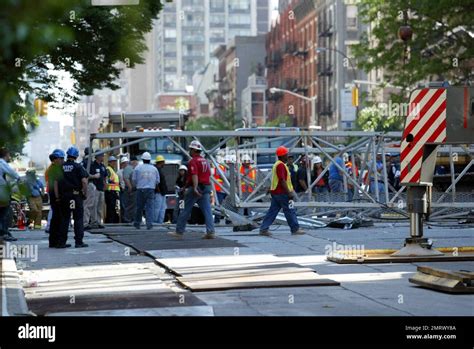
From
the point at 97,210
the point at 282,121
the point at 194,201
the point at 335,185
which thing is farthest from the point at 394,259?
the point at 282,121

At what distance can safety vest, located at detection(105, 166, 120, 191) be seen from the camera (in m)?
29.3

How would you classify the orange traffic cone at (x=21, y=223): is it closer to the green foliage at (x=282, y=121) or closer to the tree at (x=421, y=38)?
the tree at (x=421, y=38)

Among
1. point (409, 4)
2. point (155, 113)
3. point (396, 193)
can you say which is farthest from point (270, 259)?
point (409, 4)

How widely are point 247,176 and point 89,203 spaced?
149 inches

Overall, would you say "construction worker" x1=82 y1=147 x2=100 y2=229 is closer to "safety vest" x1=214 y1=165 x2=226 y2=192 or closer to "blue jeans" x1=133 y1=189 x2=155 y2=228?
"blue jeans" x1=133 y1=189 x2=155 y2=228

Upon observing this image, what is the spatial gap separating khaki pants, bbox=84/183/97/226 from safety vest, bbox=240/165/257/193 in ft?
11.4

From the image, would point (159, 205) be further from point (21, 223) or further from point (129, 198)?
point (21, 223)

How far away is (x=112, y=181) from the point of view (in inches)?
1160

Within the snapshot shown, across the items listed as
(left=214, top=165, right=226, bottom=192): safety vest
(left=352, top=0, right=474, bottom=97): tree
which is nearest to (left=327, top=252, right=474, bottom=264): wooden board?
(left=214, top=165, right=226, bottom=192): safety vest

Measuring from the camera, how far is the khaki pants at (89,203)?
2641 cm

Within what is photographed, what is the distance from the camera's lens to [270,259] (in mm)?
16969

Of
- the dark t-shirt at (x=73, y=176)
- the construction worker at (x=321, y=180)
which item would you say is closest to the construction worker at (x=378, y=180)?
the construction worker at (x=321, y=180)
